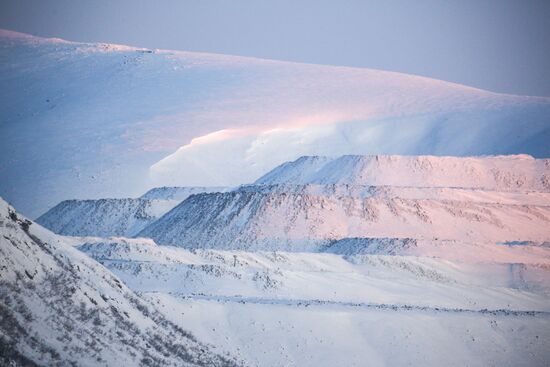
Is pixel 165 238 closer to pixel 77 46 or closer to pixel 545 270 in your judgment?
pixel 545 270

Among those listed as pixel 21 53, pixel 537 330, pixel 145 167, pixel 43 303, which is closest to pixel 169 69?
pixel 21 53

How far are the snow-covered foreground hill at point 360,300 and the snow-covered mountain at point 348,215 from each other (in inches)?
254

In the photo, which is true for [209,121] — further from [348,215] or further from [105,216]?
[348,215]

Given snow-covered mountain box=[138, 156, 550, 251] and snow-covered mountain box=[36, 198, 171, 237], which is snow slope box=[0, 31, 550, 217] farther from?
snow-covered mountain box=[138, 156, 550, 251]

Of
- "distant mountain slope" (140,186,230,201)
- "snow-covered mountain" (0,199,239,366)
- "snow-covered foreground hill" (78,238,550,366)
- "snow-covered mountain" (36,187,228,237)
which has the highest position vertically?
"snow-covered mountain" (0,199,239,366)

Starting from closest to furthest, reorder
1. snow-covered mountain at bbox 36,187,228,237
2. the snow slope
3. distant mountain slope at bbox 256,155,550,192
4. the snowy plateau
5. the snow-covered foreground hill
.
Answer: the snowy plateau
the snow-covered foreground hill
snow-covered mountain at bbox 36,187,228,237
distant mountain slope at bbox 256,155,550,192
the snow slope

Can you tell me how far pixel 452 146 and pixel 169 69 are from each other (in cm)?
4829

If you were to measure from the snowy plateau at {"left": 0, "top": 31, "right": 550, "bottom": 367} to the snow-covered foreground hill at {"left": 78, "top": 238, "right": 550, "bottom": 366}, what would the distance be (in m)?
0.13

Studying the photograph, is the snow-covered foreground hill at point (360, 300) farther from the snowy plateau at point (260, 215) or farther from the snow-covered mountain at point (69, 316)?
the snow-covered mountain at point (69, 316)

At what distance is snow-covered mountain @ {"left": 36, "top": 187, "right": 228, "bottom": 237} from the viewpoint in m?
78.7

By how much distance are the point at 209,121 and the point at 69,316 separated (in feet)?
302

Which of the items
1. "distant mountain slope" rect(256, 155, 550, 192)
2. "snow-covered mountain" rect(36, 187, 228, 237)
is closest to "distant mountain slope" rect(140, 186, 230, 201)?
"snow-covered mountain" rect(36, 187, 228, 237)

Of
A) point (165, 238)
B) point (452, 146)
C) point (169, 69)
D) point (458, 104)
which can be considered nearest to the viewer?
point (165, 238)

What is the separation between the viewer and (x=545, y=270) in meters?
57.6
